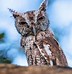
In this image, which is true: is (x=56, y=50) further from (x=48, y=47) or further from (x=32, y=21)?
(x=32, y=21)

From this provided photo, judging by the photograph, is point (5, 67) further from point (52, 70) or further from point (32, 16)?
point (32, 16)

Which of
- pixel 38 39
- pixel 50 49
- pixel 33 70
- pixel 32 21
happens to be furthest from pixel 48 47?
pixel 33 70

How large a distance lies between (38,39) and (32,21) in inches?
18.8

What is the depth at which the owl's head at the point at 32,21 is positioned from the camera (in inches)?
169

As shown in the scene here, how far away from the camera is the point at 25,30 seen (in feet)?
14.2

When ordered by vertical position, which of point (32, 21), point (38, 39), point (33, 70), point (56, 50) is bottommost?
point (33, 70)

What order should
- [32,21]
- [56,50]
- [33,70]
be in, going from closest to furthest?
[33,70], [56,50], [32,21]

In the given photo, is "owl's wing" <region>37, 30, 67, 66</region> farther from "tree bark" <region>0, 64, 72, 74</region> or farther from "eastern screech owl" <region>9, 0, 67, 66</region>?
"tree bark" <region>0, 64, 72, 74</region>

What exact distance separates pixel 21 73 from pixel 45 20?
14.1 ft

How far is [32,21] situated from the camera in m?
4.38

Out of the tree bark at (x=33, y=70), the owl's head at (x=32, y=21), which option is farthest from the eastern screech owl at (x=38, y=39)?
the tree bark at (x=33, y=70)

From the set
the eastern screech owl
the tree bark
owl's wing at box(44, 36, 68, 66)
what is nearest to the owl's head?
the eastern screech owl

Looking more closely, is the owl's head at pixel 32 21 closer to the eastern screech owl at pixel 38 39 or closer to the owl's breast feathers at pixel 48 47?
the eastern screech owl at pixel 38 39

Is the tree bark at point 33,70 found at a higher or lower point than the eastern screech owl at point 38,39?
lower
